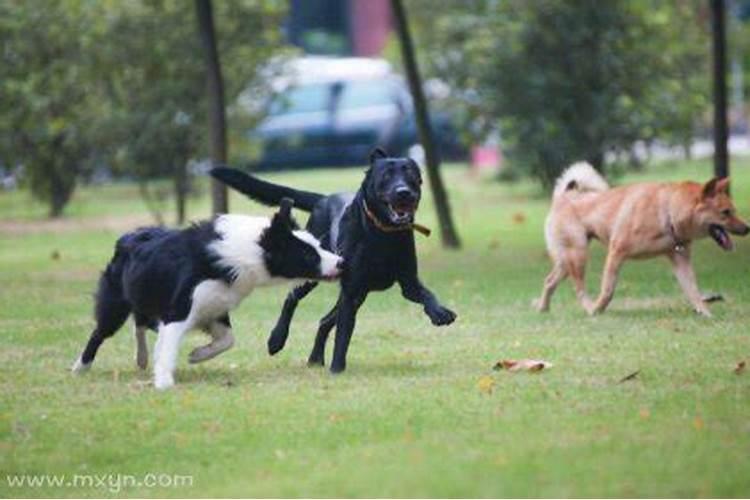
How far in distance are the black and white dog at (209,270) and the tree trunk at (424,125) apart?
37.7ft

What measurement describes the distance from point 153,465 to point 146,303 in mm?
2595

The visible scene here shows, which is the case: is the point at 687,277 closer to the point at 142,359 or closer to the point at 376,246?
the point at 376,246

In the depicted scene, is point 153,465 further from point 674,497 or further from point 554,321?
point 554,321

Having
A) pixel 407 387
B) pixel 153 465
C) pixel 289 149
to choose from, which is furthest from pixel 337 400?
pixel 289 149

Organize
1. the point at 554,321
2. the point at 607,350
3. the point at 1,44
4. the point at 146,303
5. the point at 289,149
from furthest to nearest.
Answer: the point at 289,149, the point at 1,44, the point at 554,321, the point at 607,350, the point at 146,303

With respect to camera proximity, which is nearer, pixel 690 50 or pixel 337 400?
pixel 337 400

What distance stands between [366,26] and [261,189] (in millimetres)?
53842

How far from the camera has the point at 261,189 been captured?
12.5m

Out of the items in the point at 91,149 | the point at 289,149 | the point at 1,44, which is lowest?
the point at 289,149

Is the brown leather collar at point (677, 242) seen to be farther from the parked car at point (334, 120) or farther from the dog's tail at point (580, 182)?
the parked car at point (334, 120)

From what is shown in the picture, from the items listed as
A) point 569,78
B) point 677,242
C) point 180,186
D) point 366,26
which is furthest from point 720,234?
point 366,26

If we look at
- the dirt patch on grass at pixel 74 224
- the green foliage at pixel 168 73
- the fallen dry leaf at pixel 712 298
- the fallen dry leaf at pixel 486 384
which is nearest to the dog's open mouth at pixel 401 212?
the fallen dry leaf at pixel 486 384

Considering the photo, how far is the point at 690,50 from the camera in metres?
35.0

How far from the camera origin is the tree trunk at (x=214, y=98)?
20.8 metres
